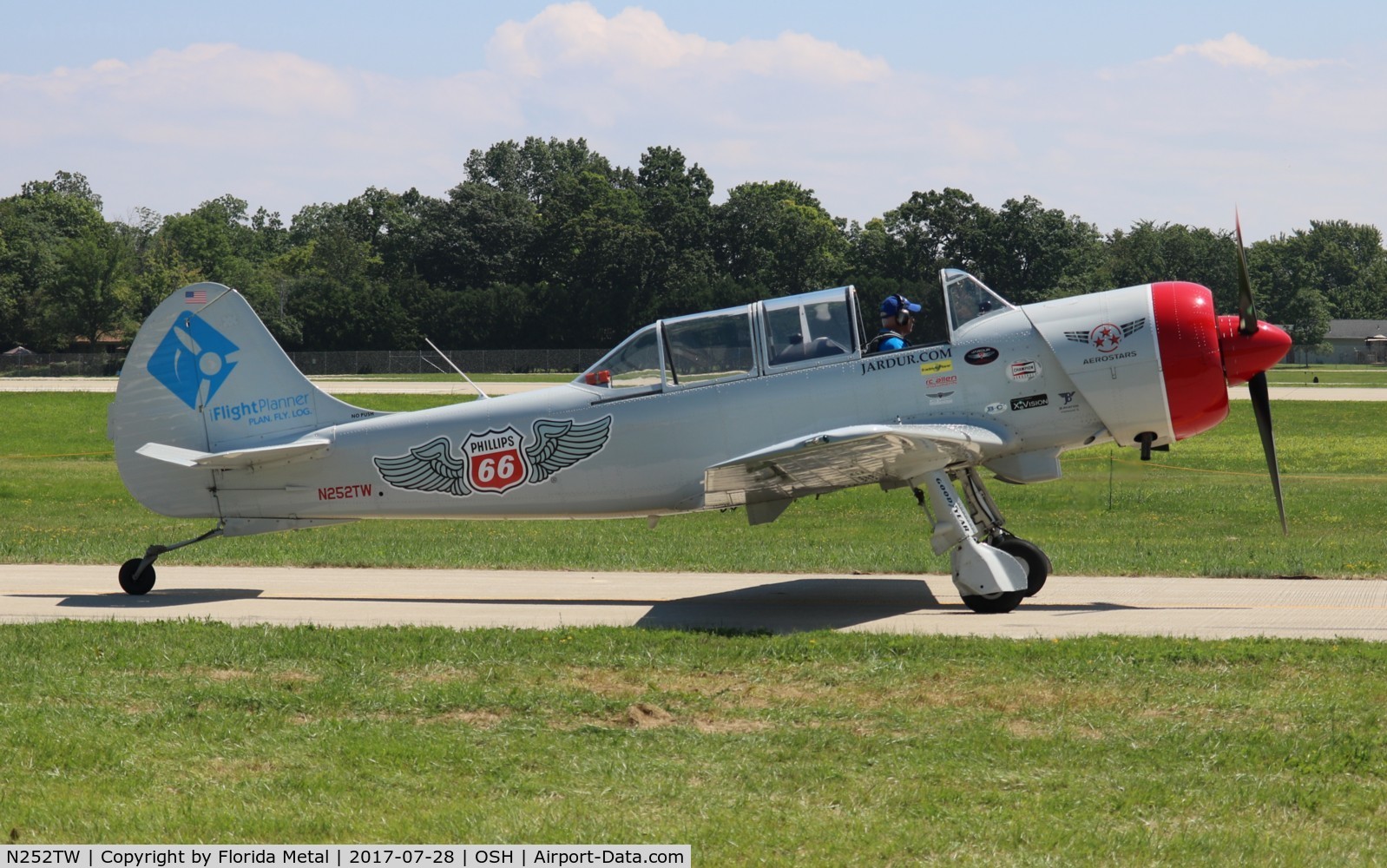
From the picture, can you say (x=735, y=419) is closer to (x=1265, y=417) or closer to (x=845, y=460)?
(x=845, y=460)

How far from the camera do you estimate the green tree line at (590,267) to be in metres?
74.5

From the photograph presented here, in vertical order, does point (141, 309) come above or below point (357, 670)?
above

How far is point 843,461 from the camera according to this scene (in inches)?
449

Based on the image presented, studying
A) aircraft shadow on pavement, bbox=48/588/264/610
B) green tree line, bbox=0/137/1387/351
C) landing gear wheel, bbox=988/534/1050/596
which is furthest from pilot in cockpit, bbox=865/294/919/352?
green tree line, bbox=0/137/1387/351

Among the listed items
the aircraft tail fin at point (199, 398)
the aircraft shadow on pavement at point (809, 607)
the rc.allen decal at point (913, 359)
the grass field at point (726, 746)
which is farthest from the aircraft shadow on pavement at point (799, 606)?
the aircraft tail fin at point (199, 398)

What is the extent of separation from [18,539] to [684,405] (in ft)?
38.8

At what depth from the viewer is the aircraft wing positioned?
10945 mm

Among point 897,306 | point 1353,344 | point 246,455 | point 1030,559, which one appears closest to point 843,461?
point 897,306

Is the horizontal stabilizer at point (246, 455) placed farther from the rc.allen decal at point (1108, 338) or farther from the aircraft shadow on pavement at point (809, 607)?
the rc.allen decal at point (1108, 338)

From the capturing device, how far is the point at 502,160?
16062 centimetres

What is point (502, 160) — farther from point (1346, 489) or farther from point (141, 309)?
point (1346, 489)

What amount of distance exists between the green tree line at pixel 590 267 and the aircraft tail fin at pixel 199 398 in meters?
59.0

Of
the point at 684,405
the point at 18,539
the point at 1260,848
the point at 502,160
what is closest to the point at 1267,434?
the point at 684,405

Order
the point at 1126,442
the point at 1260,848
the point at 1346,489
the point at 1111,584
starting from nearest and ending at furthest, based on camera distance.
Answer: the point at 1260,848, the point at 1126,442, the point at 1111,584, the point at 1346,489
